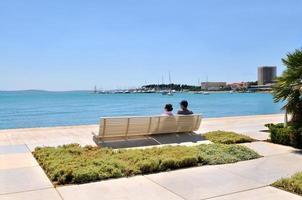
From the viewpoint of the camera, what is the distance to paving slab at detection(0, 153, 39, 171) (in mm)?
7515

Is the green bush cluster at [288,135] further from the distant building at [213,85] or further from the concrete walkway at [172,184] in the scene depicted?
the distant building at [213,85]

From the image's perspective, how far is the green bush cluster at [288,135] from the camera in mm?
9336

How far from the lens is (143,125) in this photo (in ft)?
34.4

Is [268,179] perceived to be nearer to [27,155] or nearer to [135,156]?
[135,156]

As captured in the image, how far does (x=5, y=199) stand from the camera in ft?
17.9

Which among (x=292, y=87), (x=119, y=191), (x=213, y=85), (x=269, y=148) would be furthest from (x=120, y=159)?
(x=213, y=85)

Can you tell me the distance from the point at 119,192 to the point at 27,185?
1.61 m

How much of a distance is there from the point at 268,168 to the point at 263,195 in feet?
5.86

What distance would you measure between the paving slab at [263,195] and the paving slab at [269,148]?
290cm

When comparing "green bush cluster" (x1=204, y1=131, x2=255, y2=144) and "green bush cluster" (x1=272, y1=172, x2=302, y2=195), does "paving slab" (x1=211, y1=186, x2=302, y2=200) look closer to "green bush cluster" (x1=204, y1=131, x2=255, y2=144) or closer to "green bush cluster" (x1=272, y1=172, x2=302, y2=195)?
"green bush cluster" (x1=272, y1=172, x2=302, y2=195)

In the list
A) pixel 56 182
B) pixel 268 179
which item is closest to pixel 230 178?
pixel 268 179

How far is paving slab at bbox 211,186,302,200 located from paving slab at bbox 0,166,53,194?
2996 mm

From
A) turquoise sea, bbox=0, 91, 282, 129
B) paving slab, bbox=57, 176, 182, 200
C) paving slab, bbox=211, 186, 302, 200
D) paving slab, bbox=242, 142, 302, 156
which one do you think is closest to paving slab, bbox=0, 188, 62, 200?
paving slab, bbox=57, 176, 182, 200

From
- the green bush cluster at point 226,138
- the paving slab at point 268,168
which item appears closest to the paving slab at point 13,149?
the paving slab at point 268,168
